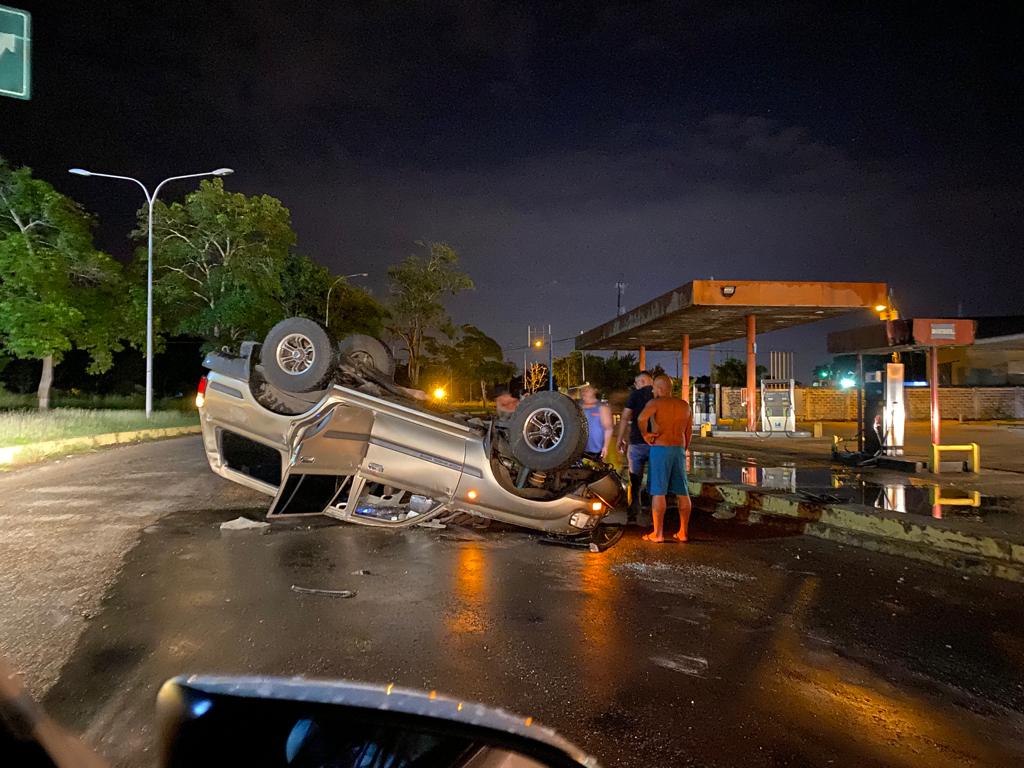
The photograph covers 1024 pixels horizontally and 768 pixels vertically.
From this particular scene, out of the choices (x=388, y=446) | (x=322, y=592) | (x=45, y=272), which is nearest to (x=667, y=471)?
(x=388, y=446)

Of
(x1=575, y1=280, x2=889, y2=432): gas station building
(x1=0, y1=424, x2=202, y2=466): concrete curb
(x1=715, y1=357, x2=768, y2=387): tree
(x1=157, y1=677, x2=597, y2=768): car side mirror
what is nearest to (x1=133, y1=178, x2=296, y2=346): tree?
(x1=0, y1=424, x2=202, y2=466): concrete curb

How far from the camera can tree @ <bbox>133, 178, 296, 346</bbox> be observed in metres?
30.3

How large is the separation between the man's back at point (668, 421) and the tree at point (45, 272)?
76.0ft

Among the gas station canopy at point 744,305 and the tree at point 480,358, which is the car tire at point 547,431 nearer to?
the gas station canopy at point 744,305

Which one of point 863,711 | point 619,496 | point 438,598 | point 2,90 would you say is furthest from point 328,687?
point 2,90

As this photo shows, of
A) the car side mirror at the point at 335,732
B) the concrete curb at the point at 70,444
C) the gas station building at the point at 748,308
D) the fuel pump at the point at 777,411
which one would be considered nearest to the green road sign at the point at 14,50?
the concrete curb at the point at 70,444

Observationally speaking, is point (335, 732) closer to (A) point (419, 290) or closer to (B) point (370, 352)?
(B) point (370, 352)

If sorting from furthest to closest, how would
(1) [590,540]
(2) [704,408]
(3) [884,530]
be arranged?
1. (2) [704,408]
2. (3) [884,530]
3. (1) [590,540]

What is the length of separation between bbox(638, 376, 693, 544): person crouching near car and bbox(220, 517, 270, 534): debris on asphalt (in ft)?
13.7

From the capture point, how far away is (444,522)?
717 cm

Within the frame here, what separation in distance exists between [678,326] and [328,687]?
83.7ft

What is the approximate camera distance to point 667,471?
23.2 ft

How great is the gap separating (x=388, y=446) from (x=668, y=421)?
115 inches

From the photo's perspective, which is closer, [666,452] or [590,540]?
[590,540]
